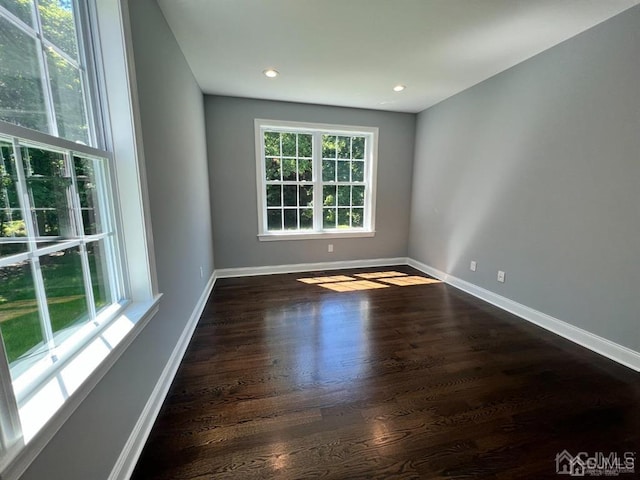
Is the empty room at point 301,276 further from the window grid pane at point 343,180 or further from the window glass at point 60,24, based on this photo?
the window grid pane at point 343,180

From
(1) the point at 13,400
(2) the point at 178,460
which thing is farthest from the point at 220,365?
(1) the point at 13,400

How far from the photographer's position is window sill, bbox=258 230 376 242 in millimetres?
4008

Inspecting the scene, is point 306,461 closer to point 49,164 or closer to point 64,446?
point 64,446

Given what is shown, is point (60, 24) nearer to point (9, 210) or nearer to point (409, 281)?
point (9, 210)

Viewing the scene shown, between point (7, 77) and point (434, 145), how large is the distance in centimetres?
413

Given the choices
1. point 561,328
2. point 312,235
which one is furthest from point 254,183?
point 561,328

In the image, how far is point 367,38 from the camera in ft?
7.23

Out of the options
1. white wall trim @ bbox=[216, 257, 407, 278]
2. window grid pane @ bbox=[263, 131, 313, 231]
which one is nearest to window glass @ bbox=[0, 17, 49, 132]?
window grid pane @ bbox=[263, 131, 313, 231]

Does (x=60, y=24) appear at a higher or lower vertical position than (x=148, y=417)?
higher

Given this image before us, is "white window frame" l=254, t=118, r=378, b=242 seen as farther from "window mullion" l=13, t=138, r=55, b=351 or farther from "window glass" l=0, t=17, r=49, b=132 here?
"window mullion" l=13, t=138, r=55, b=351

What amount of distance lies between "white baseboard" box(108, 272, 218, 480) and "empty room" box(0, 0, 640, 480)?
18 mm

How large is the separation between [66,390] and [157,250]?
0.90 metres

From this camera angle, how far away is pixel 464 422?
149 centimetres

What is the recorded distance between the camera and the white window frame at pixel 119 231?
0.79 m
